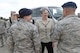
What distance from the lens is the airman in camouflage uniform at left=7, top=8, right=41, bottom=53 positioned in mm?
5922

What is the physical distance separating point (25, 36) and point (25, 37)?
0.06 feet

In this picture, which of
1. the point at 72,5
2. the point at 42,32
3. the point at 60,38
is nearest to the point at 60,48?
the point at 60,38

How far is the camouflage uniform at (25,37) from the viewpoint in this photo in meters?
5.92

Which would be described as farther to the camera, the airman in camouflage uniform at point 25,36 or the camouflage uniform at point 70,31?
the airman in camouflage uniform at point 25,36

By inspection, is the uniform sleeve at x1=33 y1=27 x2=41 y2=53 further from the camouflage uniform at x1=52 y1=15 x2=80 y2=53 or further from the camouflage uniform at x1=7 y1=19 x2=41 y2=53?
the camouflage uniform at x1=52 y1=15 x2=80 y2=53

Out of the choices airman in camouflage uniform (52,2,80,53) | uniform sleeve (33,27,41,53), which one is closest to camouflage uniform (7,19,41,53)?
uniform sleeve (33,27,41,53)

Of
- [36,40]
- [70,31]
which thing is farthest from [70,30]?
[36,40]

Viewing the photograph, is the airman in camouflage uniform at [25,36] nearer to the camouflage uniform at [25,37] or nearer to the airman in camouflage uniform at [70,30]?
the camouflage uniform at [25,37]

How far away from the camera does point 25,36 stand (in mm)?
5914

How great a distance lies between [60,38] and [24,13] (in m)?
0.99

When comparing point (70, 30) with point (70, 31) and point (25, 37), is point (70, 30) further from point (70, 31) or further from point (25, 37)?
point (25, 37)

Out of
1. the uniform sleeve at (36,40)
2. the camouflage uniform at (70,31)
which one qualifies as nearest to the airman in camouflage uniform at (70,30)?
the camouflage uniform at (70,31)

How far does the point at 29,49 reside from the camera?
596 cm

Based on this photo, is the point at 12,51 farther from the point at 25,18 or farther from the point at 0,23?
the point at 0,23
